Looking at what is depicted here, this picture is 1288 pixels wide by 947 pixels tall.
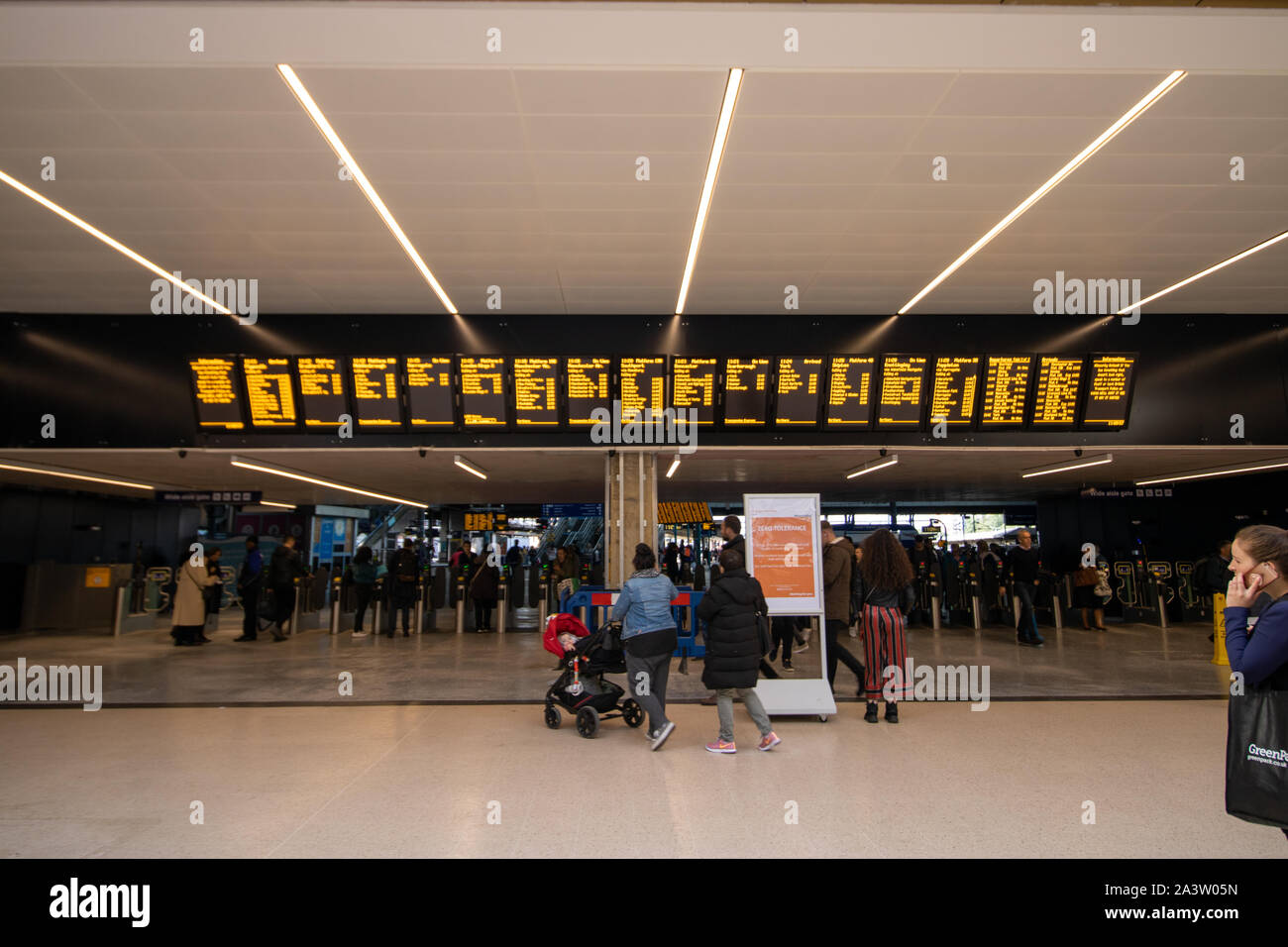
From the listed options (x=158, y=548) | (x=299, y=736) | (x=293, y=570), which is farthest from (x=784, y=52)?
(x=158, y=548)

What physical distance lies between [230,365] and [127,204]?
2391 millimetres

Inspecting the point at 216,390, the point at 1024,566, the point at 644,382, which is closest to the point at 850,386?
the point at 644,382

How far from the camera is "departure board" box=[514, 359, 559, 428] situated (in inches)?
305

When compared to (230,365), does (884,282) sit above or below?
above

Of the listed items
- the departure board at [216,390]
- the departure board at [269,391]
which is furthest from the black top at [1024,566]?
the departure board at [216,390]

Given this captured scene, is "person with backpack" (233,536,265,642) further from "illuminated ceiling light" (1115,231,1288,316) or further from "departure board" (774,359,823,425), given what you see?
"illuminated ceiling light" (1115,231,1288,316)

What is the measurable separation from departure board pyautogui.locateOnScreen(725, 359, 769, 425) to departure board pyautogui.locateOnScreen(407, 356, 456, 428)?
3.00 m

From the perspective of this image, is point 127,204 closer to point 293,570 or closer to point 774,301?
point 774,301

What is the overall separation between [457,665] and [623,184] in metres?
5.93

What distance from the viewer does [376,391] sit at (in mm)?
7715

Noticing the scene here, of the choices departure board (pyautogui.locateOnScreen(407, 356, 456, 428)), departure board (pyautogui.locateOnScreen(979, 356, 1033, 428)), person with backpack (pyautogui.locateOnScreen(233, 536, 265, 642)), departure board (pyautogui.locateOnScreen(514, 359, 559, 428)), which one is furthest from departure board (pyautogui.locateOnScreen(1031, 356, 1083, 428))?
person with backpack (pyautogui.locateOnScreen(233, 536, 265, 642))

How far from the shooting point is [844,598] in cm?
672

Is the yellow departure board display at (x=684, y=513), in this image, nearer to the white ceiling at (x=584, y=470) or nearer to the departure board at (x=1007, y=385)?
the white ceiling at (x=584, y=470)

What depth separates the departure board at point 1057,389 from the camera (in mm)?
7738
